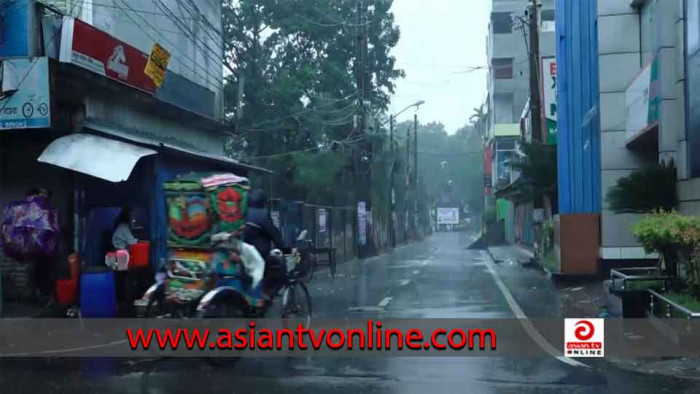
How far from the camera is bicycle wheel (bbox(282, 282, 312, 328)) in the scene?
9836mm

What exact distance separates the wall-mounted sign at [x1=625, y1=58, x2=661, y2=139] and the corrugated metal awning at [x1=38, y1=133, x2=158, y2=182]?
9.19m

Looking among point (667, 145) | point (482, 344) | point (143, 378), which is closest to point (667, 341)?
point (482, 344)

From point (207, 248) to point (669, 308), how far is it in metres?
5.55

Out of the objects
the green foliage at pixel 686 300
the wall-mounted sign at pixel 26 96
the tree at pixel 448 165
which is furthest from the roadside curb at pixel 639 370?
the tree at pixel 448 165

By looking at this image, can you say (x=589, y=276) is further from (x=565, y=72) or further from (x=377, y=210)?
(x=377, y=210)

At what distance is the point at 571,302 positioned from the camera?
15.9 metres

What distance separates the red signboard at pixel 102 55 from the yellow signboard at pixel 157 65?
121 mm

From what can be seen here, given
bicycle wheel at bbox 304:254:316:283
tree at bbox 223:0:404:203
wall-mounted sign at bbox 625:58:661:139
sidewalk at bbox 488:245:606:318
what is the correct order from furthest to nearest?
tree at bbox 223:0:404:203
bicycle wheel at bbox 304:254:316:283
wall-mounted sign at bbox 625:58:661:139
sidewalk at bbox 488:245:606:318

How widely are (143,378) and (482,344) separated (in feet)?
13.9

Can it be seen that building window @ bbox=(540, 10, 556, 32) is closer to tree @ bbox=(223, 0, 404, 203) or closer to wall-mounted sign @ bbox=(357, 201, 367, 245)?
tree @ bbox=(223, 0, 404, 203)

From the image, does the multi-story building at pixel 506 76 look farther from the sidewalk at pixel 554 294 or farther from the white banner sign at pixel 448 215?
the white banner sign at pixel 448 215

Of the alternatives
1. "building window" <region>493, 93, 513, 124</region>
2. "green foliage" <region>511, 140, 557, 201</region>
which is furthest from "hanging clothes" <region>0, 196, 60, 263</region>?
"building window" <region>493, 93, 513, 124</region>

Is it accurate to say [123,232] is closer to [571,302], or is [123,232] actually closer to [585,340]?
[585,340]

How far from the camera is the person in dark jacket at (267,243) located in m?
9.73
